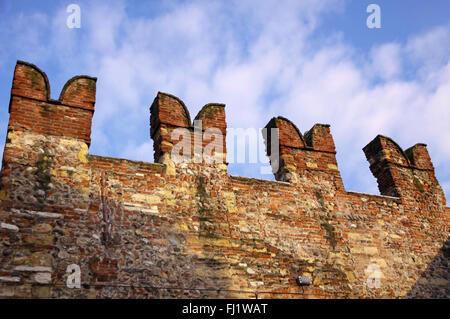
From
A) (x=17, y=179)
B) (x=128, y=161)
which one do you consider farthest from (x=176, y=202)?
(x=17, y=179)

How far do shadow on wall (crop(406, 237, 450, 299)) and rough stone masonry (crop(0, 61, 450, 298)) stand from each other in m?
0.02

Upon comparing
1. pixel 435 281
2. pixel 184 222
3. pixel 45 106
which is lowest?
pixel 435 281

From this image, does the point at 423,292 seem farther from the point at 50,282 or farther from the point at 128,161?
the point at 50,282

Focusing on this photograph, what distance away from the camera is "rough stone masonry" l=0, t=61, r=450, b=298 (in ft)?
17.7

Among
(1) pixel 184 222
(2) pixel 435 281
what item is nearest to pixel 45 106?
(1) pixel 184 222

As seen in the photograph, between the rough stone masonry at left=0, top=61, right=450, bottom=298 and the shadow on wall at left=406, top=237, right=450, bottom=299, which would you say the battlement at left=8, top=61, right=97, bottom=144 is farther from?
the shadow on wall at left=406, top=237, right=450, bottom=299

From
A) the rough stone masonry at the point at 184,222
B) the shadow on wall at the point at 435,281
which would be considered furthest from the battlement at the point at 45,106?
the shadow on wall at the point at 435,281

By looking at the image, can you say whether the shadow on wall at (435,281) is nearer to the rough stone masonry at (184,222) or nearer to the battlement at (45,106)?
the rough stone masonry at (184,222)

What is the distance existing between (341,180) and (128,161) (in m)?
3.44

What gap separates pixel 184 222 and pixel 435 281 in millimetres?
4011

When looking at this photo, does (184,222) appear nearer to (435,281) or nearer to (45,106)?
(45,106)

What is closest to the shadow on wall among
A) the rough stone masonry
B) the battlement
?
the rough stone masonry

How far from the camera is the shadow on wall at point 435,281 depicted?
701 centimetres

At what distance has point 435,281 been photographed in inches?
284
